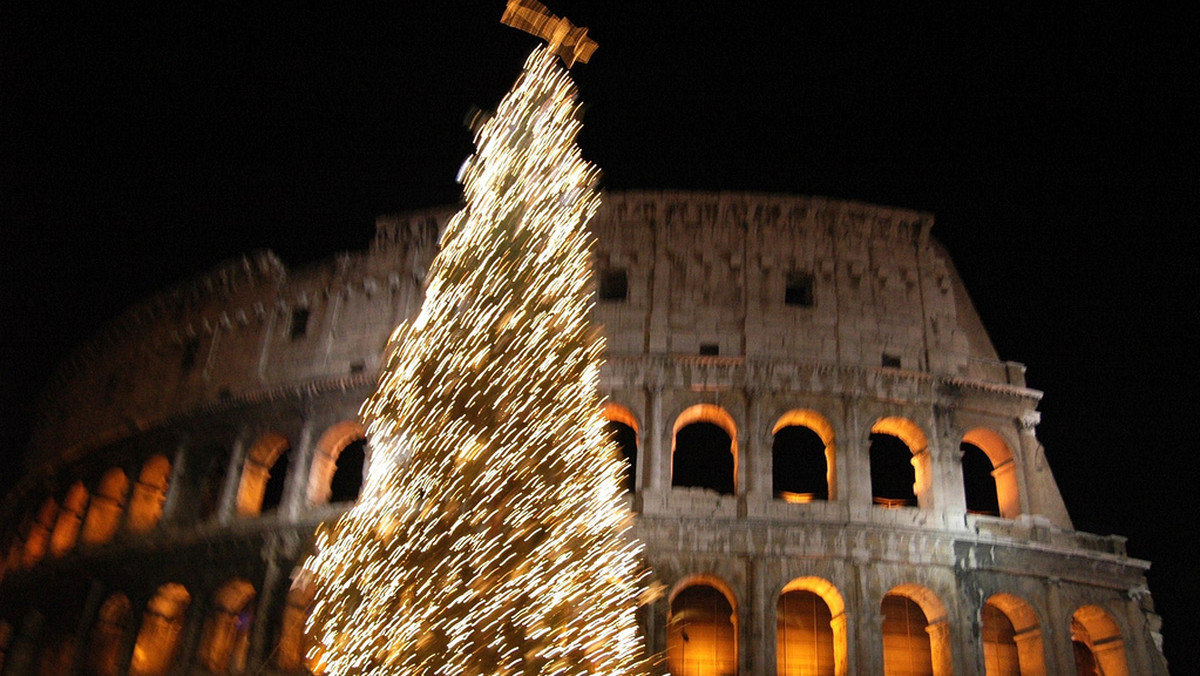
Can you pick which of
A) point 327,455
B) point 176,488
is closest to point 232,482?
point 176,488

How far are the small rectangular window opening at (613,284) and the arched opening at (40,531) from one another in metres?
16.4

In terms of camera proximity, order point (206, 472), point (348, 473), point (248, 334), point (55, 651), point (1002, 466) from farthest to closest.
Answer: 1. point (348, 473)
2. point (248, 334)
3. point (55, 651)
4. point (206, 472)
5. point (1002, 466)

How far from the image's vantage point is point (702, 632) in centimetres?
1823

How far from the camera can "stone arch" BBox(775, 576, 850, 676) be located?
57.7 feet

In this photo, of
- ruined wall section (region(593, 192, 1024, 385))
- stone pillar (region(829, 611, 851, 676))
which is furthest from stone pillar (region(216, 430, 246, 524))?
stone pillar (region(829, 611, 851, 676))

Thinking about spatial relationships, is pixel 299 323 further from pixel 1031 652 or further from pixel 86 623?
pixel 1031 652

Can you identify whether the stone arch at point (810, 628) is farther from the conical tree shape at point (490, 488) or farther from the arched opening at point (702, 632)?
the conical tree shape at point (490, 488)

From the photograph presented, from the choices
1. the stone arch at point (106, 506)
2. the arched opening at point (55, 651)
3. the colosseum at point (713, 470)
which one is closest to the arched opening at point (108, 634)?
the colosseum at point (713, 470)

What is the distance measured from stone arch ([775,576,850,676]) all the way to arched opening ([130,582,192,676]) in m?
12.4

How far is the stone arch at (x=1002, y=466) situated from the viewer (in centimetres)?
1945

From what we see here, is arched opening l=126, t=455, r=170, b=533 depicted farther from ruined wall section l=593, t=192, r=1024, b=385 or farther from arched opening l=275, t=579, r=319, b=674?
ruined wall section l=593, t=192, r=1024, b=385

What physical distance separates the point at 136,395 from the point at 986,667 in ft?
70.2

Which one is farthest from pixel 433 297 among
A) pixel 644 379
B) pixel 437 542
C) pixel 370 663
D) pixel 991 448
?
pixel 991 448

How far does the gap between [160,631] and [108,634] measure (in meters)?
1.82
